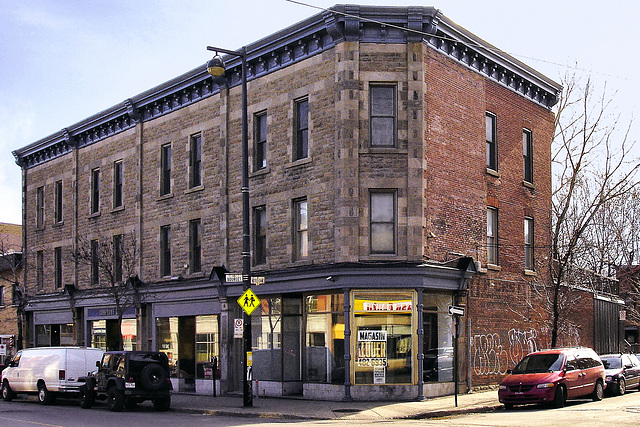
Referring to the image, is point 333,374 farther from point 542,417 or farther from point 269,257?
point 542,417

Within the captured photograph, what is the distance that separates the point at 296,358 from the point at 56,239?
1946 centimetres

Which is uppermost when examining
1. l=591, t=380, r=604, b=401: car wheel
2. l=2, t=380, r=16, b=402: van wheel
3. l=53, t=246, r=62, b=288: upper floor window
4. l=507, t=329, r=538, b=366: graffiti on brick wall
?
l=53, t=246, r=62, b=288: upper floor window

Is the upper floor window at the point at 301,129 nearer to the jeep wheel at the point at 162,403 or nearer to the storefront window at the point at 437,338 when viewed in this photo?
the storefront window at the point at 437,338

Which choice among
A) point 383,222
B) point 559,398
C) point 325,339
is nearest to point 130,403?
point 325,339

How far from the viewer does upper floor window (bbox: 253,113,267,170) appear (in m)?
28.6

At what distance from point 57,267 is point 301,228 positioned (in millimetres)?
19611

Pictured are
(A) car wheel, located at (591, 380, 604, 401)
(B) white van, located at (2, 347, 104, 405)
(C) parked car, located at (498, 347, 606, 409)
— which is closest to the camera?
(C) parked car, located at (498, 347, 606, 409)

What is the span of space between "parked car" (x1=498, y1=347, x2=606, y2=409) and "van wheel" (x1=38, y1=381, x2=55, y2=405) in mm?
15386

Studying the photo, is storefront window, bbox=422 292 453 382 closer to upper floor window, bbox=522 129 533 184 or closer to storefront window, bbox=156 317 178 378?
upper floor window, bbox=522 129 533 184

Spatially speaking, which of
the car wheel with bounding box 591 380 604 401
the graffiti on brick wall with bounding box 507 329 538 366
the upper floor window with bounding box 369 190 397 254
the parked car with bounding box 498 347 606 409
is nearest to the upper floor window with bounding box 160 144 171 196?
the upper floor window with bounding box 369 190 397 254

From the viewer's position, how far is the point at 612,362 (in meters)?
27.6

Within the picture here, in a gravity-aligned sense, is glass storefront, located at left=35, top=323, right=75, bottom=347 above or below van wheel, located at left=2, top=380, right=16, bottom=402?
above

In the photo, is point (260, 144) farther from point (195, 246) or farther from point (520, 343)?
point (520, 343)

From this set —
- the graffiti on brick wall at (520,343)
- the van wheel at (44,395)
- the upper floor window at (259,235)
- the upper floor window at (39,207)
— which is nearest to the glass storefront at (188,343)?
the upper floor window at (259,235)
